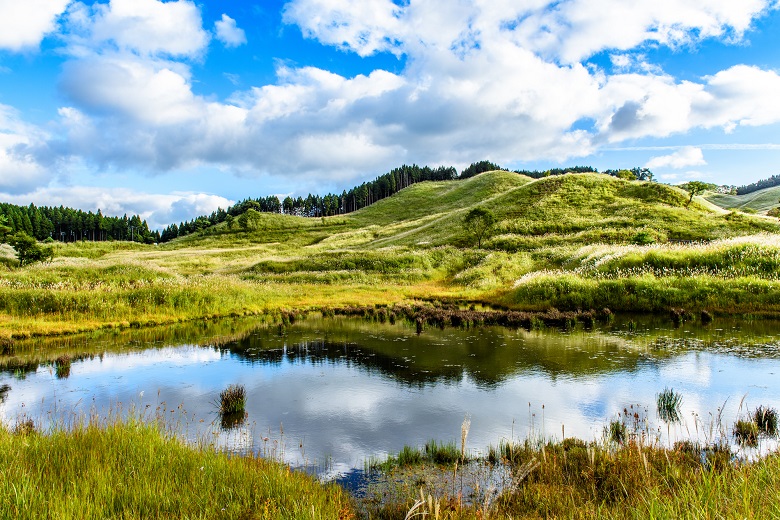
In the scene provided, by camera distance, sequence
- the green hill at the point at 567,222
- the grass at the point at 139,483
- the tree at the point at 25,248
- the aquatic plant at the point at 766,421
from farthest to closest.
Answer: the green hill at the point at 567,222 → the tree at the point at 25,248 → the aquatic plant at the point at 766,421 → the grass at the point at 139,483

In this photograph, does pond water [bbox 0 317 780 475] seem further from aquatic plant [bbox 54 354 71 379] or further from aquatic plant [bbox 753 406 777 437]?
aquatic plant [bbox 753 406 777 437]

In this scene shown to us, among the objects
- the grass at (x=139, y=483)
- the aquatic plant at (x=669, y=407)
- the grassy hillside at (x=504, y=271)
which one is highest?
the grassy hillside at (x=504, y=271)

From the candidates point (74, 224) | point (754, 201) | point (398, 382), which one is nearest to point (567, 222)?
point (398, 382)

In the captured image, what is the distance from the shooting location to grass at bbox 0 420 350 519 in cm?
507

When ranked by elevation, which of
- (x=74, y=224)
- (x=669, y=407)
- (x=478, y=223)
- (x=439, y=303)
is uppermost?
(x=74, y=224)

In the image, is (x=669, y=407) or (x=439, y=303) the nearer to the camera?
(x=669, y=407)

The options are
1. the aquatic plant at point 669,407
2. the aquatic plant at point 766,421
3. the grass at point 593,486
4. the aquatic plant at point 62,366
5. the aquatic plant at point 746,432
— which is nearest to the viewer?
the grass at point 593,486

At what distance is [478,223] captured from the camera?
7212 centimetres

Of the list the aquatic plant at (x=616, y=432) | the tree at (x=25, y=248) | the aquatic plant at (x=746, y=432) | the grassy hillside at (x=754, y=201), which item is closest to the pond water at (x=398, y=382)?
the aquatic plant at (x=616, y=432)

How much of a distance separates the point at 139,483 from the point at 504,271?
43.8m

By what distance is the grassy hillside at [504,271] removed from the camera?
25438 mm

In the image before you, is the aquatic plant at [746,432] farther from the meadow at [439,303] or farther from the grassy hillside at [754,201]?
the grassy hillside at [754,201]

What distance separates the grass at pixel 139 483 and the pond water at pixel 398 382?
1.38 metres

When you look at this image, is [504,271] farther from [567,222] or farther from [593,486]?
[593,486]
